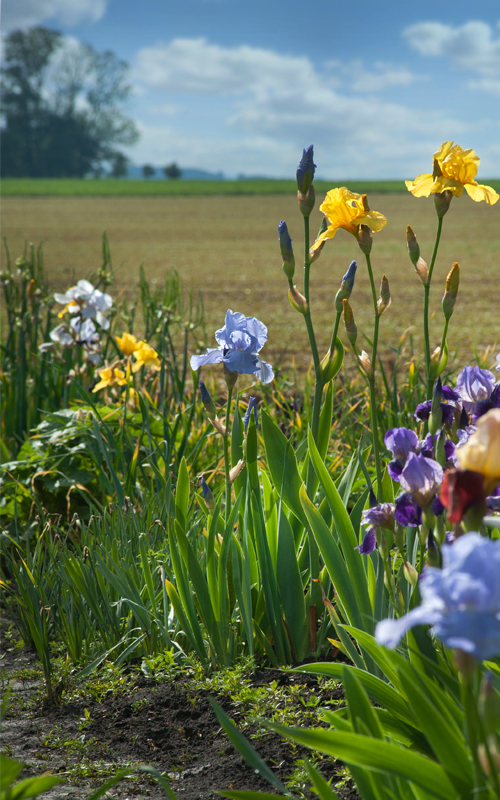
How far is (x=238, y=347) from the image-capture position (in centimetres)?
147

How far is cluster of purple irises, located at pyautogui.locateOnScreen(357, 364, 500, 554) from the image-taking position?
38.1 inches

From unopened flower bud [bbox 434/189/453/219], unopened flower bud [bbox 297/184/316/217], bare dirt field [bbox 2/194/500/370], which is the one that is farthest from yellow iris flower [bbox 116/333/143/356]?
unopened flower bud [bbox 434/189/453/219]

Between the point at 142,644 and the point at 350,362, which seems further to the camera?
the point at 350,362

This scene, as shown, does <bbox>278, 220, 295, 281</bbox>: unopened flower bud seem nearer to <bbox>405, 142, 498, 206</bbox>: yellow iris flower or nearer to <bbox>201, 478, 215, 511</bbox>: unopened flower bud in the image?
<bbox>405, 142, 498, 206</bbox>: yellow iris flower

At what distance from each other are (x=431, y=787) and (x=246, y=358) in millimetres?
925

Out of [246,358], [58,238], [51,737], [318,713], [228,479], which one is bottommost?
[51,737]

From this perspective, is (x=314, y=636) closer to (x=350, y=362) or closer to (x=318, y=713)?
(x=318, y=713)

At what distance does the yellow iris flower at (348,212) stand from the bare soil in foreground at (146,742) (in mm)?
1113

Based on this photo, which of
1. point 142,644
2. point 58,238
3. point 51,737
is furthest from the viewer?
point 58,238

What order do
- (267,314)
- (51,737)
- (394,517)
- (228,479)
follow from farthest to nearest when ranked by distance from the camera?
(267,314), (228,479), (51,737), (394,517)

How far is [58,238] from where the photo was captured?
55.7 ft

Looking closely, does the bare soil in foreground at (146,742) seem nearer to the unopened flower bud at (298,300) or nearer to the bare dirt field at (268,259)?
the unopened flower bud at (298,300)

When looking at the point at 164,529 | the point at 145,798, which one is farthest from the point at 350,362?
the point at 145,798

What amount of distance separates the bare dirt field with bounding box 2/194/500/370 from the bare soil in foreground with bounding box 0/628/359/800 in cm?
177
